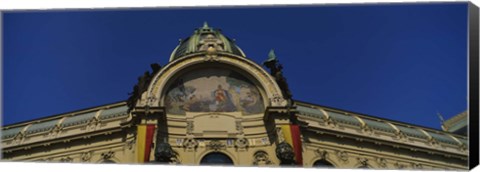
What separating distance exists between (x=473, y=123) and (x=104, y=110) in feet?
35.6

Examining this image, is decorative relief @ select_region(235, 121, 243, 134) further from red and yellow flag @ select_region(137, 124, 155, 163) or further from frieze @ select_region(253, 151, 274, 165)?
red and yellow flag @ select_region(137, 124, 155, 163)

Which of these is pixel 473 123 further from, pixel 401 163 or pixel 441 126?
pixel 401 163

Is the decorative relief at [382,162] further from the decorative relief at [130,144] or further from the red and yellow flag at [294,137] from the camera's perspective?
the decorative relief at [130,144]

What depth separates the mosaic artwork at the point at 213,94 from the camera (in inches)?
693

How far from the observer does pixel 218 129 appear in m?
17.3

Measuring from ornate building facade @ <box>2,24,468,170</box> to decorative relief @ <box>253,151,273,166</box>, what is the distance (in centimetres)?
3

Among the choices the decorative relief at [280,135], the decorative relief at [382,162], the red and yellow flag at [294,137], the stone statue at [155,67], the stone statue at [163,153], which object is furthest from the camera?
the decorative relief at [382,162]

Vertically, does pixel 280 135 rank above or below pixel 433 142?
below

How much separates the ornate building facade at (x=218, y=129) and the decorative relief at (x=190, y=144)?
0.11ft

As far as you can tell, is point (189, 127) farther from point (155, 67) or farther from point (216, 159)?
point (155, 67)

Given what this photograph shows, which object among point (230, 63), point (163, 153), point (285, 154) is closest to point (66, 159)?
point (163, 153)

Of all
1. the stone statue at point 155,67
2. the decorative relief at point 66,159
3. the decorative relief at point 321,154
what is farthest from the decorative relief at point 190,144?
the decorative relief at point 321,154

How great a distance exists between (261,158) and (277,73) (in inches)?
94.8

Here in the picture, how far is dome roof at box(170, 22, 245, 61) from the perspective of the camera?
56.7 ft
